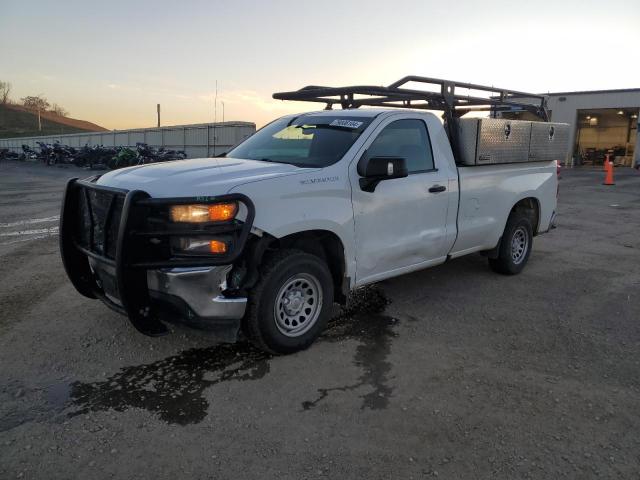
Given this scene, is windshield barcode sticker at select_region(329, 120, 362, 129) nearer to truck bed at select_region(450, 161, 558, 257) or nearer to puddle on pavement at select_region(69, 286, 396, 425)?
truck bed at select_region(450, 161, 558, 257)

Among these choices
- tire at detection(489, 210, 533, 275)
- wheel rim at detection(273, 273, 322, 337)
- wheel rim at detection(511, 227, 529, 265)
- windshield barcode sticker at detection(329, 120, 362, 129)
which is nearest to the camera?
wheel rim at detection(273, 273, 322, 337)

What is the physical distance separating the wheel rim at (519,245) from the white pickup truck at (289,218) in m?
0.71

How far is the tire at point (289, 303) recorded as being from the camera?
373 centimetres

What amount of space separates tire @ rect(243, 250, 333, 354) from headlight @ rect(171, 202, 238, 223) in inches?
22.2

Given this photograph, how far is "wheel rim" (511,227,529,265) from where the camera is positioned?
6.49 m

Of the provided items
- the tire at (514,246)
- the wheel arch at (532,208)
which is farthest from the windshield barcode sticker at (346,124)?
the wheel arch at (532,208)

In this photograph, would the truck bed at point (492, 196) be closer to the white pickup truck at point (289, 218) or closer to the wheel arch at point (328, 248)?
the white pickup truck at point (289, 218)

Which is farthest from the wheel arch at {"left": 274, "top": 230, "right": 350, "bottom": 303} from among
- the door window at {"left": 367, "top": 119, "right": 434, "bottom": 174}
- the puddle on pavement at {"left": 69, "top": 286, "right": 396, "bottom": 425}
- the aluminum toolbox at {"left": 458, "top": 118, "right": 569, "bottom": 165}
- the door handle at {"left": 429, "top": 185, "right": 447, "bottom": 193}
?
the aluminum toolbox at {"left": 458, "top": 118, "right": 569, "bottom": 165}

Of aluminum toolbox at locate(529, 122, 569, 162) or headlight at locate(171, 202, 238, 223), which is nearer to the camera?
headlight at locate(171, 202, 238, 223)

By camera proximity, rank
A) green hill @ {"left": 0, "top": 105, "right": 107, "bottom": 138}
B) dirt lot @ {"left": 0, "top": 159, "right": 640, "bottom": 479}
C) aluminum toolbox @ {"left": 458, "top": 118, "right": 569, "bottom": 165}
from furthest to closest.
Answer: green hill @ {"left": 0, "top": 105, "right": 107, "bottom": 138}
aluminum toolbox @ {"left": 458, "top": 118, "right": 569, "bottom": 165}
dirt lot @ {"left": 0, "top": 159, "right": 640, "bottom": 479}

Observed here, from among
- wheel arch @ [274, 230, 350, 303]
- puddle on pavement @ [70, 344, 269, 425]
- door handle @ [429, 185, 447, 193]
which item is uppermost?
door handle @ [429, 185, 447, 193]

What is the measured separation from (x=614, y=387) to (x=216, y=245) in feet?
9.74

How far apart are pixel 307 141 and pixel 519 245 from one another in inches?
137

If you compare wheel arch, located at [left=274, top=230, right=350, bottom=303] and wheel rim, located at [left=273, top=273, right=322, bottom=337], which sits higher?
wheel arch, located at [left=274, top=230, right=350, bottom=303]
